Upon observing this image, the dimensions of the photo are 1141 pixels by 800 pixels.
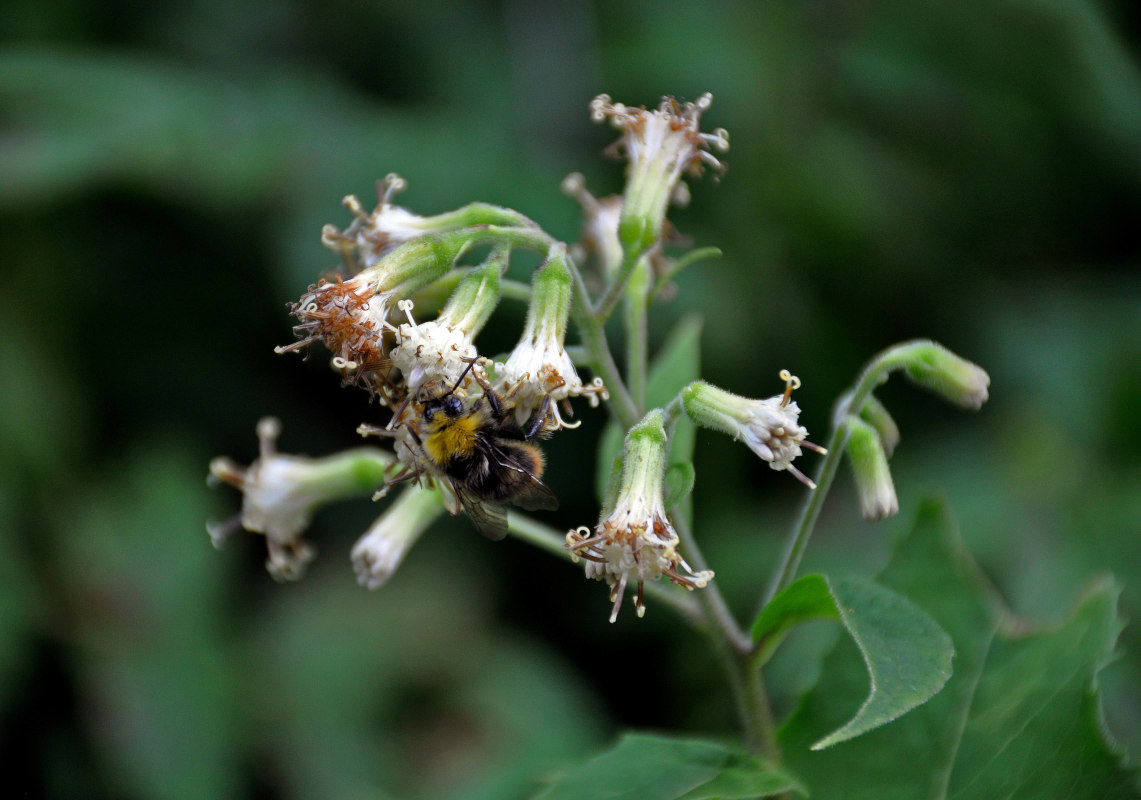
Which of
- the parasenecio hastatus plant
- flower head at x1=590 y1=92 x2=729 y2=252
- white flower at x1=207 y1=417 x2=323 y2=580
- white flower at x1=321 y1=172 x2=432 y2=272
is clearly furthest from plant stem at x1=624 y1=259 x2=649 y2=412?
white flower at x1=207 y1=417 x2=323 y2=580

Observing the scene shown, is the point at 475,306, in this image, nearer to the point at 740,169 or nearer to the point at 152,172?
the point at 152,172

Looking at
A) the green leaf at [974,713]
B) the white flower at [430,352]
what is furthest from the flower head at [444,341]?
the green leaf at [974,713]

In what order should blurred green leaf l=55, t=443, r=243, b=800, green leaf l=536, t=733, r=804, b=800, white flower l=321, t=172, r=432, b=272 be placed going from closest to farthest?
green leaf l=536, t=733, r=804, b=800 → white flower l=321, t=172, r=432, b=272 → blurred green leaf l=55, t=443, r=243, b=800

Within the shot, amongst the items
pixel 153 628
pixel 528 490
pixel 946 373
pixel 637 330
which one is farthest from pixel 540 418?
pixel 153 628

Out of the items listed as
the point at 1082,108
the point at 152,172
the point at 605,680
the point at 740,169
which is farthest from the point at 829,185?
the point at 152,172

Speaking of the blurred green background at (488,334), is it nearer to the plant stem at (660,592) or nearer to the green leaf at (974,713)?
the green leaf at (974,713)

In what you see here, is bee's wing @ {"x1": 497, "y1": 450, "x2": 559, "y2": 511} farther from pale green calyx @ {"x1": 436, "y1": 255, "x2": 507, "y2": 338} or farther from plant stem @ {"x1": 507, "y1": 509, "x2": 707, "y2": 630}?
pale green calyx @ {"x1": 436, "y1": 255, "x2": 507, "y2": 338}
